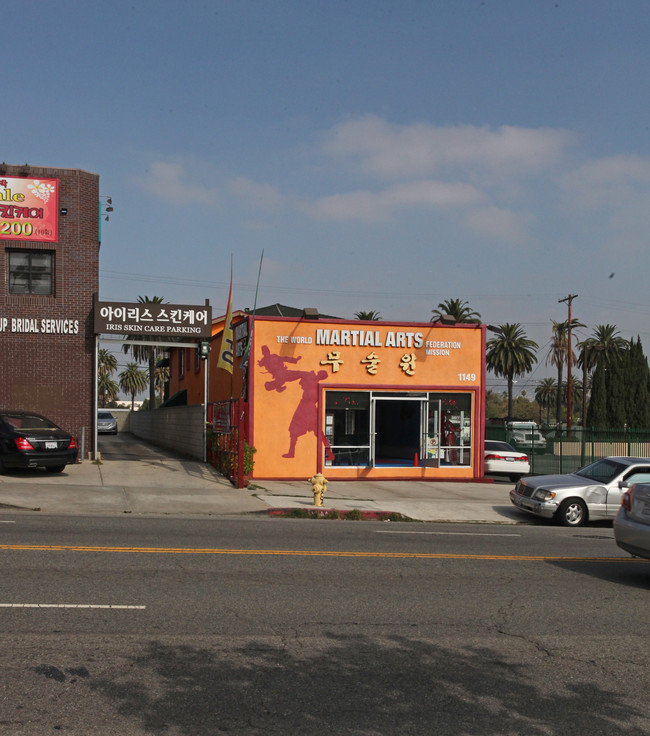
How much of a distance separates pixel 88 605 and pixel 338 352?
16.6 m

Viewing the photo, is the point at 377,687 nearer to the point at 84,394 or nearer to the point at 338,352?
the point at 338,352

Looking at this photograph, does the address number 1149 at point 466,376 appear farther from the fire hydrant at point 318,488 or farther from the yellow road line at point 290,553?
the yellow road line at point 290,553

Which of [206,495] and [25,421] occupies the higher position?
[25,421]

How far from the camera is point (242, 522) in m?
14.5

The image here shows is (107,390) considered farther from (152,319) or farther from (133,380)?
(152,319)

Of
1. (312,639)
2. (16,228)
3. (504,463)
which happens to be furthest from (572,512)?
(16,228)

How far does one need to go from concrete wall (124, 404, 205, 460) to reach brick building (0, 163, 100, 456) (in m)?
3.84

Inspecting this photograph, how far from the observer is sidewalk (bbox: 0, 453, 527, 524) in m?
16.3

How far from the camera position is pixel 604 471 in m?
17.1

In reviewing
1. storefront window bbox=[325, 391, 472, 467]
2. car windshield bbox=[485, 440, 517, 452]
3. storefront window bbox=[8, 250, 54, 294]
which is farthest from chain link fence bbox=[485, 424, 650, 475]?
storefront window bbox=[8, 250, 54, 294]

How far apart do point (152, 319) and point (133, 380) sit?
296ft

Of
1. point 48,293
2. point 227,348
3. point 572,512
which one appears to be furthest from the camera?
point 48,293

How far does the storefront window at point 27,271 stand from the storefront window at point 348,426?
901cm

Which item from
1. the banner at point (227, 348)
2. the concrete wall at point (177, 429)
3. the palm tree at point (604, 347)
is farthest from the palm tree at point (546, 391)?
the banner at point (227, 348)
